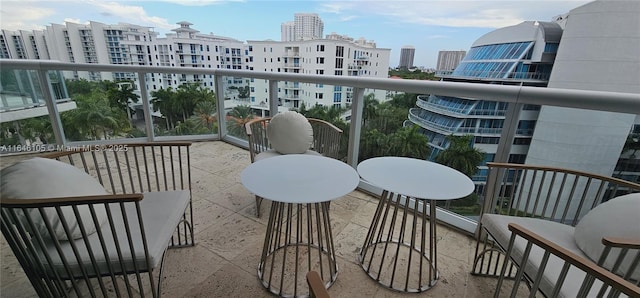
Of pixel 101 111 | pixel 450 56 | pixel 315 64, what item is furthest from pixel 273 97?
pixel 315 64

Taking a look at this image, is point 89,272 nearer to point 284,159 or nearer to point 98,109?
point 284,159

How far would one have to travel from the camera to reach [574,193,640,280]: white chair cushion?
103 cm

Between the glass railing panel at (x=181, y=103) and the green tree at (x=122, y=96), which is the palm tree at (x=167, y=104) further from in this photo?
the green tree at (x=122, y=96)

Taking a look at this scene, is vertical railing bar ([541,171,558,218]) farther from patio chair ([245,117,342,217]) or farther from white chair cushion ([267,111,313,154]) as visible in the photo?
white chair cushion ([267,111,313,154])

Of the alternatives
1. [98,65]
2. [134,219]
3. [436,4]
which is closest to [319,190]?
[134,219]

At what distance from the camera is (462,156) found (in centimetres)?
210

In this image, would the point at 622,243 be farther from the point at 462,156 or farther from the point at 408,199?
the point at 462,156

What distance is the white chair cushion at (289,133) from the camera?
92.2 inches

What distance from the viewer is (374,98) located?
2562mm

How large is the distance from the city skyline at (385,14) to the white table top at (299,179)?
1.83 metres

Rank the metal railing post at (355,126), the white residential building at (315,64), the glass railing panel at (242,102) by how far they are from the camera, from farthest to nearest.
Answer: the glass railing panel at (242,102)
the white residential building at (315,64)
the metal railing post at (355,126)

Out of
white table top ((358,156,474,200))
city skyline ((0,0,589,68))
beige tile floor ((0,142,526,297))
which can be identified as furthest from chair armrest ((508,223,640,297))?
city skyline ((0,0,589,68))

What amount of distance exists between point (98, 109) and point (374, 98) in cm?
401

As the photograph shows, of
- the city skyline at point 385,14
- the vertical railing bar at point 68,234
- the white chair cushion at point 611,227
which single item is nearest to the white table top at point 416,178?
the white chair cushion at point 611,227
